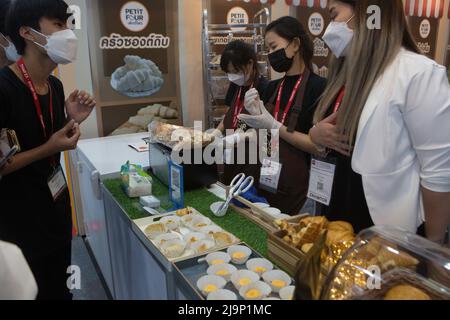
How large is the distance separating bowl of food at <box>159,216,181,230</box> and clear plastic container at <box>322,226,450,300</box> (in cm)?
81

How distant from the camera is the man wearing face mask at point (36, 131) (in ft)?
5.33

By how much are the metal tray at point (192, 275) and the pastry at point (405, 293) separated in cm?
35

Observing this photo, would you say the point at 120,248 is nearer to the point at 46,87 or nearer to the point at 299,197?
the point at 46,87

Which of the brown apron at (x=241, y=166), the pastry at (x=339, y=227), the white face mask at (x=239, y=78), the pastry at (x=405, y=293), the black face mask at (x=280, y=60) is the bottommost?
the brown apron at (x=241, y=166)

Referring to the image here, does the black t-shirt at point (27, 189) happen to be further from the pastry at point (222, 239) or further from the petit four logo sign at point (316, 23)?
the petit four logo sign at point (316, 23)

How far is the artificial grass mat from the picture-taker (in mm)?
1423

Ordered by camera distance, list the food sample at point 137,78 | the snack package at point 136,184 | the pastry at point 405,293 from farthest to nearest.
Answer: the food sample at point 137,78, the snack package at point 136,184, the pastry at point 405,293

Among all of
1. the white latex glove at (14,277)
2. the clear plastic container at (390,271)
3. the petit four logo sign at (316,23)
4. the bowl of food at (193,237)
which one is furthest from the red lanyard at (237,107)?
the petit four logo sign at (316,23)

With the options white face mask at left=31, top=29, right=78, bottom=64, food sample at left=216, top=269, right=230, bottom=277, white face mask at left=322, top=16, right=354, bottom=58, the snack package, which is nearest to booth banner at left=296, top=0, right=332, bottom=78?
white face mask at left=322, top=16, right=354, bottom=58

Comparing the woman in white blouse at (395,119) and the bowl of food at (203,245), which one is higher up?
the woman in white blouse at (395,119)

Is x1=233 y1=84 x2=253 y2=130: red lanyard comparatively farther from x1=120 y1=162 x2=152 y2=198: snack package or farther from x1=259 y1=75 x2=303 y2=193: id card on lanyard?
x1=120 y1=162 x2=152 y2=198: snack package

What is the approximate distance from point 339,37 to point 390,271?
3.19 ft

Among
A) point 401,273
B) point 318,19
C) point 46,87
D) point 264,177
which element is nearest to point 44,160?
point 46,87

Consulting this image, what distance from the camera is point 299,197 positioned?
7.33 ft
